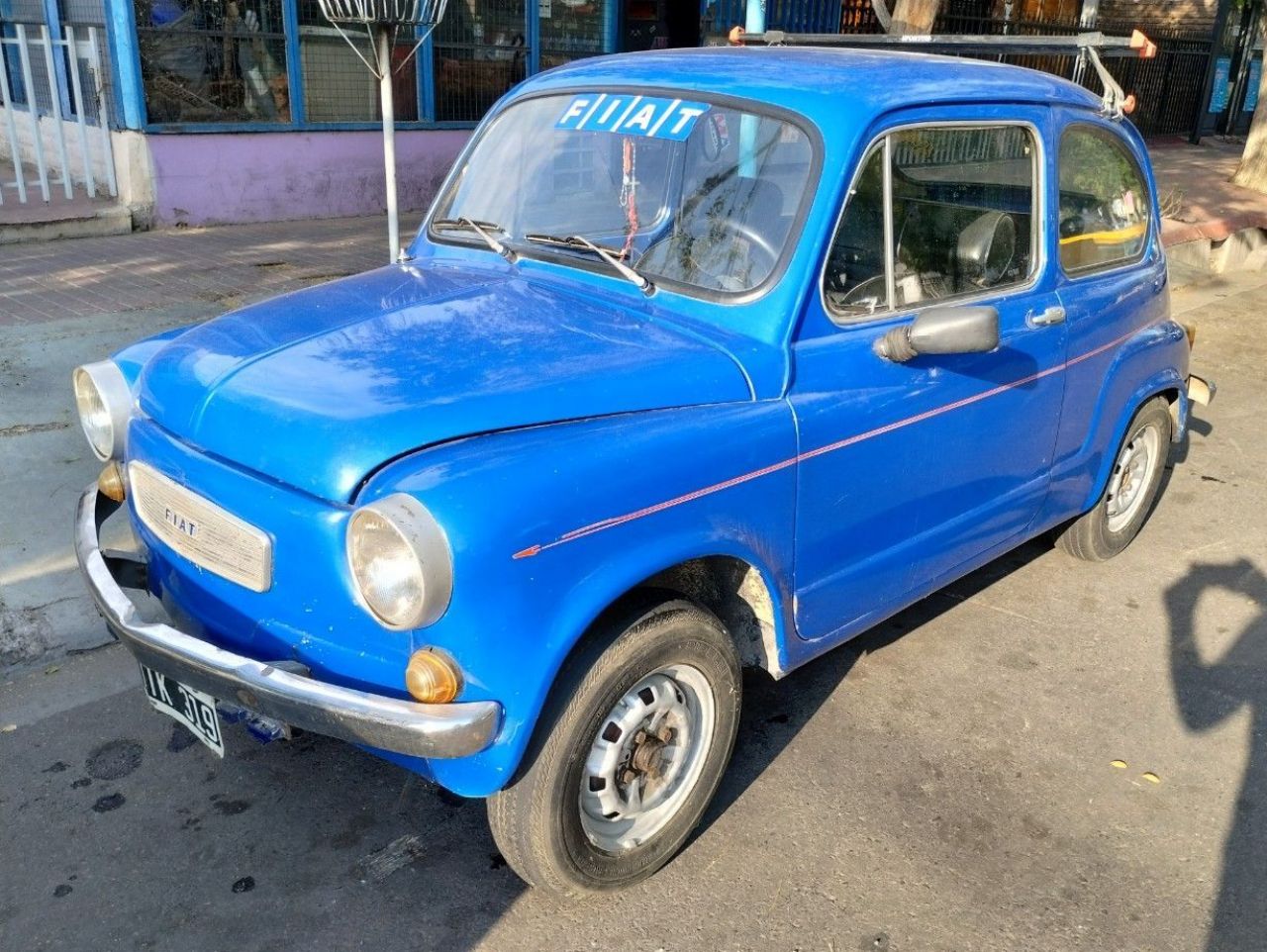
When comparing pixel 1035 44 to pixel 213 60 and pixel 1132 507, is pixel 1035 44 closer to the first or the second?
pixel 1132 507

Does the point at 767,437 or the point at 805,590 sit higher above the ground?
the point at 767,437

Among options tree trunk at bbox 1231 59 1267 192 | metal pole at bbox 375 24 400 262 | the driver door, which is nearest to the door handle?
the driver door

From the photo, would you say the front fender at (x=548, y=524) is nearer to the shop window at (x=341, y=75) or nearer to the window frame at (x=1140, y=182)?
the window frame at (x=1140, y=182)

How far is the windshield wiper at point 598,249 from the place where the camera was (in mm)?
3227

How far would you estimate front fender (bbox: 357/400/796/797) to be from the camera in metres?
2.36

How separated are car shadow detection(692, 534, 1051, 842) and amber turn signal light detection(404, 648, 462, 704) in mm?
1121

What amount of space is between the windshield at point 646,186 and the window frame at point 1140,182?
4.08ft

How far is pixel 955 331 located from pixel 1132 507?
99.2 inches

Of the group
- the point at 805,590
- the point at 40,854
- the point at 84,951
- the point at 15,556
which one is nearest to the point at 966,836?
the point at 805,590

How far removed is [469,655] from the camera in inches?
94.1

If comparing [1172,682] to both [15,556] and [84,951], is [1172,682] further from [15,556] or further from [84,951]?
[15,556]

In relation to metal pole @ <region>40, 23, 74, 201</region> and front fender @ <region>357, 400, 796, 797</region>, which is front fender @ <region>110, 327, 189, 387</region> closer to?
front fender @ <region>357, 400, 796, 797</region>

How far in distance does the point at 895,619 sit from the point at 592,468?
2.30 metres

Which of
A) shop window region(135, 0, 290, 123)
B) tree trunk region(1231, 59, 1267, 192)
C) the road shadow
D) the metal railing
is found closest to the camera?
the road shadow
